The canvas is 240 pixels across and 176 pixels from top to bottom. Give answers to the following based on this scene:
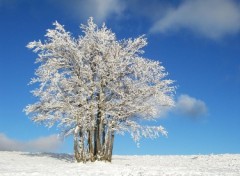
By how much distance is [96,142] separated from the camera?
41719 millimetres

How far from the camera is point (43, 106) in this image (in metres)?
41.7

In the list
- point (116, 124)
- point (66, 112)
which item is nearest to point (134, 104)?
point (116, 124)

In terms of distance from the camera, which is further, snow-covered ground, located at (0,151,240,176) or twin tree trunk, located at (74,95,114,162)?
twin tree trunk, located at (74,95,114,162)

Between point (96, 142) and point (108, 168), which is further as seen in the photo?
point (96, 142)

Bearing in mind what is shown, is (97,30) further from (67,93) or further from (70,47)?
(67,93)

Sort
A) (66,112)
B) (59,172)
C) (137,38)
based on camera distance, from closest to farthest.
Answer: (59,172)
(66,112)
(137,38)

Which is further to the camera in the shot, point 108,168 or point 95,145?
point 95,145

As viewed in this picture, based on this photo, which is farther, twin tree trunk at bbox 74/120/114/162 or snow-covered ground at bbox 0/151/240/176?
twin tree trunk at bbox 74/120/114/162

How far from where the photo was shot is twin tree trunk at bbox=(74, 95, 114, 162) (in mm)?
41031

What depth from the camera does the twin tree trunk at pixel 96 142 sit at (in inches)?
1615

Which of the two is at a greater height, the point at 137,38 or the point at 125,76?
the point at 137,38

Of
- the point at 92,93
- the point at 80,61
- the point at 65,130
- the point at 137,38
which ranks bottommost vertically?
the point at 65,130

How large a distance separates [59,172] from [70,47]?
47.0 ft

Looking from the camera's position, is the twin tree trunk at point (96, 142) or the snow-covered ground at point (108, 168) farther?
the twin tree trunk at point (96, 142)
